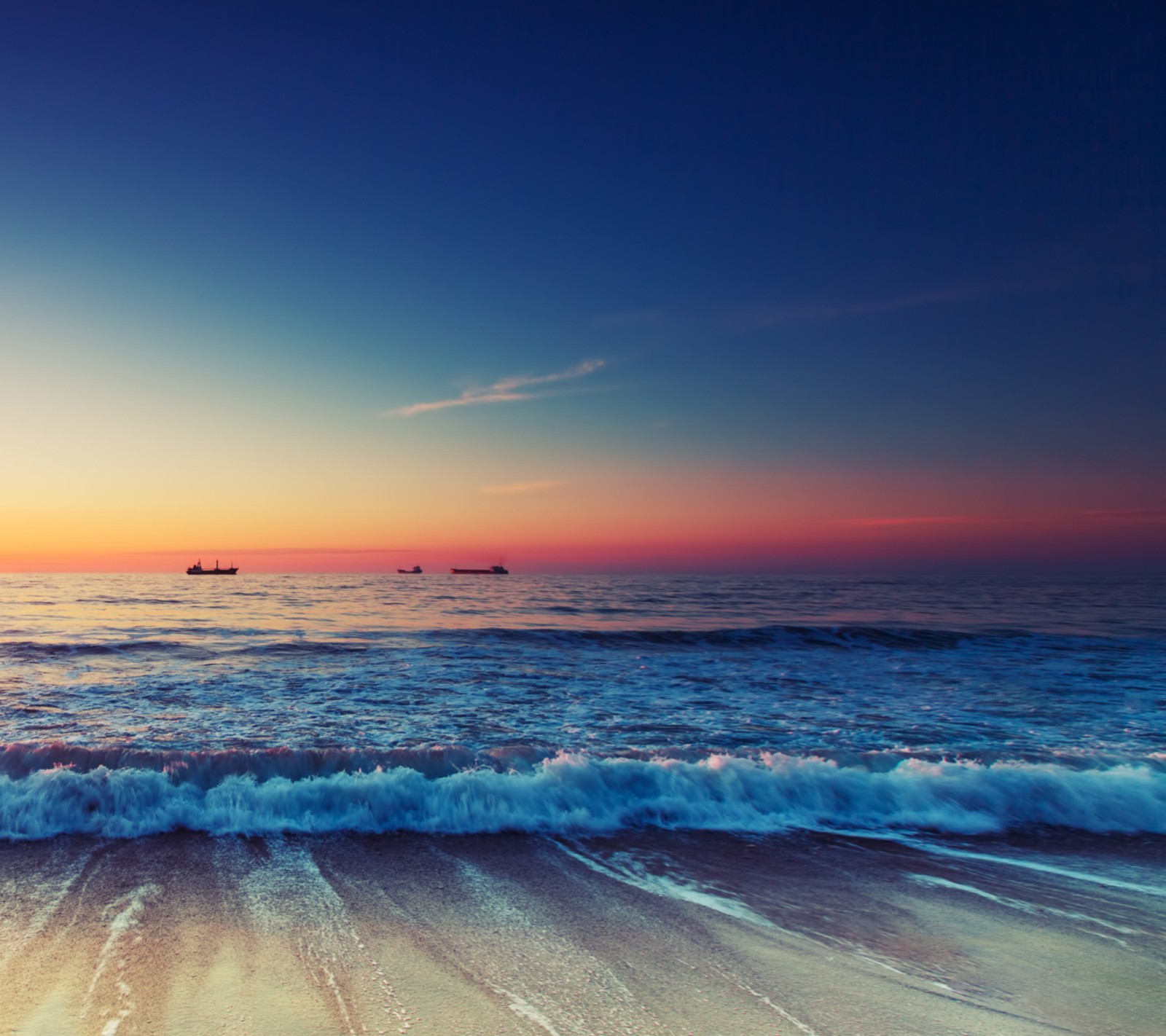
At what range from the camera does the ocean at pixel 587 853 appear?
3342 mm

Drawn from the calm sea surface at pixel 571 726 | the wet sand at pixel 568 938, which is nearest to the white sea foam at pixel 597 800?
the calm sea surface at pixel 571 726

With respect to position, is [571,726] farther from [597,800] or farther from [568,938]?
[568,938]

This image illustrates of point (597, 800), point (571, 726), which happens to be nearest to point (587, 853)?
point (597, 800)

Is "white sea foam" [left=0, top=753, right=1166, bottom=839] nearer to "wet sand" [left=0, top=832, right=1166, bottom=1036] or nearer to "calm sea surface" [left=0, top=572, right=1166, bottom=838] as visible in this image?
"calm sea surface" [left=0, top=572, right=1166, bottom=838]

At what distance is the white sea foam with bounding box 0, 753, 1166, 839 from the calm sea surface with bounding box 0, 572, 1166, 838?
2cm

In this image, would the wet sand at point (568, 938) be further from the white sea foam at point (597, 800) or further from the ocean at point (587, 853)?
the white sea foam at point (597, 800)

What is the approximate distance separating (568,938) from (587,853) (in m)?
1.52

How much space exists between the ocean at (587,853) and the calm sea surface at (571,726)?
0.05 m

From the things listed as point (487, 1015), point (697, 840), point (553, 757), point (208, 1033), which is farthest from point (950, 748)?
point (208, 1033)

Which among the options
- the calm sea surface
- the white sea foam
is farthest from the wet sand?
the calm sea surface

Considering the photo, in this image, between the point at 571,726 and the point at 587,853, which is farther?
the point at 571,726

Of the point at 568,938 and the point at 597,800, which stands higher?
the point at 568,938

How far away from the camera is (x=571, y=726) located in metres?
10.2

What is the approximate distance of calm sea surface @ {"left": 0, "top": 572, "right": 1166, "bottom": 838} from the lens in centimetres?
622
